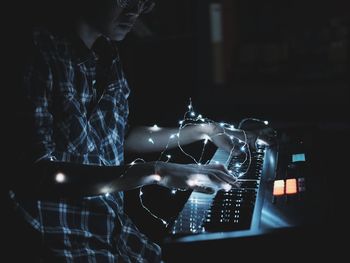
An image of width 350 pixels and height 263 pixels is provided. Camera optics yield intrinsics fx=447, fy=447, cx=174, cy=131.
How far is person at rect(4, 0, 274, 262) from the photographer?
1210mm

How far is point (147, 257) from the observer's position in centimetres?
149

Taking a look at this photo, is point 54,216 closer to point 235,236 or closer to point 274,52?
point 235,236

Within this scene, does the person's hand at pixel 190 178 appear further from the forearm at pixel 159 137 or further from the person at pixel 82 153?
the forearm at pixel 159 137

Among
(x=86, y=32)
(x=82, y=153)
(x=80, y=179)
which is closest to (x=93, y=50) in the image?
(x=86, y=32)

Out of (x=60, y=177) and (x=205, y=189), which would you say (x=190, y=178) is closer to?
(x=205, y=189)

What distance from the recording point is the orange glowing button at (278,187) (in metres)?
1.30

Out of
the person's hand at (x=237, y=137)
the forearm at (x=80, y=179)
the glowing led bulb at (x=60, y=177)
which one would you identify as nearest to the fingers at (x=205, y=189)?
the forearm at (x=80, y=179)

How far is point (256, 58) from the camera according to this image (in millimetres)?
4723

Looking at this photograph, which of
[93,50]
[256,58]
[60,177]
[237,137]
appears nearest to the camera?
[60,177]

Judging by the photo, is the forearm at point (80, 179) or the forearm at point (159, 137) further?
the forearm at point (159, 137)

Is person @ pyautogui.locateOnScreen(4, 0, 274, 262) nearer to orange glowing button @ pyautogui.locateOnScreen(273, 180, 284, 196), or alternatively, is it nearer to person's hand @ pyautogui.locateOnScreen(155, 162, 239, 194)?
person's hand @ pyautogui.locateOnScreen(155, 162, 239, 194)

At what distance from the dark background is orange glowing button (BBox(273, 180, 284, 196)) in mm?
1291

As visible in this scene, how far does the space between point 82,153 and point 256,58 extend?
11.6 ft

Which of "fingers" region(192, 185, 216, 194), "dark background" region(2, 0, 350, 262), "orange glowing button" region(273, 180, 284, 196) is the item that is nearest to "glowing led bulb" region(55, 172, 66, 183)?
"fingers" region(192, 185, 216, 194)
